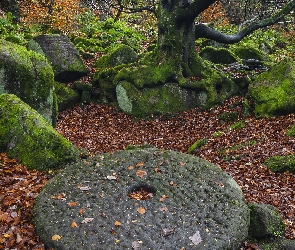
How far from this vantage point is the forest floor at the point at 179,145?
4.78 m

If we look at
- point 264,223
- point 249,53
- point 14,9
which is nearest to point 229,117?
point 249,53

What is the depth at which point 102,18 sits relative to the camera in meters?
25.3

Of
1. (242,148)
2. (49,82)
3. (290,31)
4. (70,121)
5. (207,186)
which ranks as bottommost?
(70,121)

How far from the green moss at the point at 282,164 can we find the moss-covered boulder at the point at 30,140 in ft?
14.6

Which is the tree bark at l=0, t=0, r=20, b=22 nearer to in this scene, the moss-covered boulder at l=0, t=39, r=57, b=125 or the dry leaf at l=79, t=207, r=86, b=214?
the moss-covered boulder at l=0, t=39, r=57, b=125

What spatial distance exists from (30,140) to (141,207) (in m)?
2.57

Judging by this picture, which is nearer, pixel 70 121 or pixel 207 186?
pixel 207 186

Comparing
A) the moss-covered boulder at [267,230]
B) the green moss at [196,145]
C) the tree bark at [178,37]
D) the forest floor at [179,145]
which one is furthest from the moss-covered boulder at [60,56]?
the moss-covered boulder at [267,230]

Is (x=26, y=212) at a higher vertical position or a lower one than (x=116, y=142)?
higher

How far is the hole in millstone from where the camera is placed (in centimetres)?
489

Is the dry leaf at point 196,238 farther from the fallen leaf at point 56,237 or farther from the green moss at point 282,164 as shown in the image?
the green moss at point 282,164

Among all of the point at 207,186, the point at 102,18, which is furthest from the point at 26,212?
the point at 102,18

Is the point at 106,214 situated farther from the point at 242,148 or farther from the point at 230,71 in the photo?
the point at 230,71

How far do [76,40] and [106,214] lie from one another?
48.2ft
